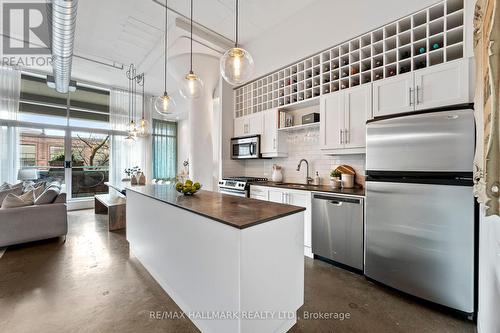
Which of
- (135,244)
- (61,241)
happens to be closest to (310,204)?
(135,244)

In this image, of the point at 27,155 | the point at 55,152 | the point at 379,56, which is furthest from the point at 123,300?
the point at 55,152

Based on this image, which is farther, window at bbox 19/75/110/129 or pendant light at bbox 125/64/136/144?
window at bbox 19/75/110/129

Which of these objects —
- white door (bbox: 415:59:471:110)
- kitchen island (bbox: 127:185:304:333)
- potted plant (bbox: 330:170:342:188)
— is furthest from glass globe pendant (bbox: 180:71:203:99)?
white door (bbox: 415:59:471:110)

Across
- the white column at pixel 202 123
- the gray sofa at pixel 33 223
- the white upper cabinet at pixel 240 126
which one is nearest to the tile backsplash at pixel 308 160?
the white upper cabinet at pixel 240 126

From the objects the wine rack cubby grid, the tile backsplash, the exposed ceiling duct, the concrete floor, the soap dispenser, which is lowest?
the concrete floor

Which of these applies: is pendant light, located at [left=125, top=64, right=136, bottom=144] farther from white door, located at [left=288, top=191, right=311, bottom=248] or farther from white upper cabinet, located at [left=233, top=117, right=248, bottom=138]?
white door, located at [left=288, top=191, right=311, bottom=248]

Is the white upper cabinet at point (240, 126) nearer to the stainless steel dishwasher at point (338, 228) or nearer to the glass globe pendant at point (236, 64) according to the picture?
the stainless steel dishwasher at point (338, 228)

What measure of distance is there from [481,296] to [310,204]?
1.69 m

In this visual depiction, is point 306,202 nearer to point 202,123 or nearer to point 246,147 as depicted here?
point 246,147

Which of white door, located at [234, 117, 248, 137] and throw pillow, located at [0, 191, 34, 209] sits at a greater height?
white door, located at [234, 117, 248, 137]

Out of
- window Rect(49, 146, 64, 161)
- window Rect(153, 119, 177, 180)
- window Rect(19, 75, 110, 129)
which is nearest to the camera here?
window Rect(19, 75, 110, 129)

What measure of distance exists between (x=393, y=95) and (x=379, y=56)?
22.9 inches

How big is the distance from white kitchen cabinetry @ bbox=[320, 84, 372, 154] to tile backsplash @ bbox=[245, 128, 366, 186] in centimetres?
31

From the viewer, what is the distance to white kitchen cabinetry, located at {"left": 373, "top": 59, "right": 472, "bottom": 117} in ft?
6.78
